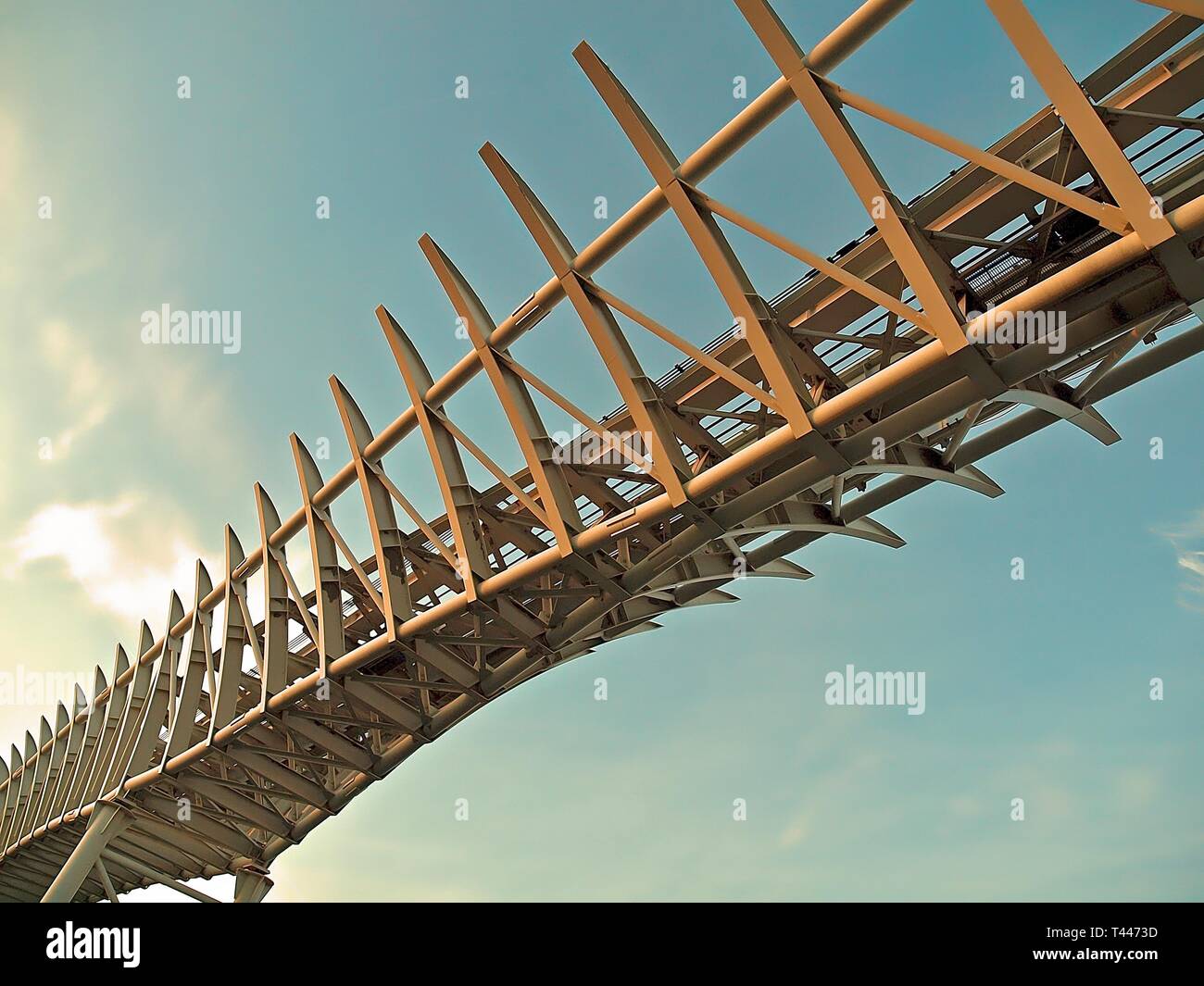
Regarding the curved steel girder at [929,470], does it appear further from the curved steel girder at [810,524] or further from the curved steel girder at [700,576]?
the curved steel girder at [700,576]

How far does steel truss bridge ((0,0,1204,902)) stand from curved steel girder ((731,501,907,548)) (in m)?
0.05

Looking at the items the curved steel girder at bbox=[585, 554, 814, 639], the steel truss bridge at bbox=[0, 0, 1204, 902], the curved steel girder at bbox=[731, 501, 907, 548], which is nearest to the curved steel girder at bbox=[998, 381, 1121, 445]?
the steel truss bridge at bbox=[0, 0, 1204, 902]

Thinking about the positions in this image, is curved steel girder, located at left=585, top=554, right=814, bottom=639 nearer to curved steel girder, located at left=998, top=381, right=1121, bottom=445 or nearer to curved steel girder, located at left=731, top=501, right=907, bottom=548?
curved steel girder, located at left=731, top=501, right=907, bottom=548

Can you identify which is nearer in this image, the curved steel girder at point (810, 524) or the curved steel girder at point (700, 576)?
the curved steel girder at point (810, 524)

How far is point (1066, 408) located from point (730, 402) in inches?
202

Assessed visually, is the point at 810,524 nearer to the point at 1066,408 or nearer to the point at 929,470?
the point at 929,470

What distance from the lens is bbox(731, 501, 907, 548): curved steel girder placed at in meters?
13.9

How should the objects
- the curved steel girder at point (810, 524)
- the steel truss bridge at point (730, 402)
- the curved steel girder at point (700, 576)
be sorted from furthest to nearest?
the curved steel girder at point (700, 576), the curved steel girder at point (810, 524), the steel truss bridge at point (730, 402)

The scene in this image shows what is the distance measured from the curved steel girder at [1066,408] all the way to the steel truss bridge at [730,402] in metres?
0.04

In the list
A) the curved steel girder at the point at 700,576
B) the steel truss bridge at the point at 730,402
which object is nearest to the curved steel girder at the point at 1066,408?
the steel truss bridge at the point at 730,402

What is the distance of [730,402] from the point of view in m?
14.5

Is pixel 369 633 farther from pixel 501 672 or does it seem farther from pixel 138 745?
pixel 138 745

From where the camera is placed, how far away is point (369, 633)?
22.9 meters

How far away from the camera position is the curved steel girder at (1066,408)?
10.5 metres
